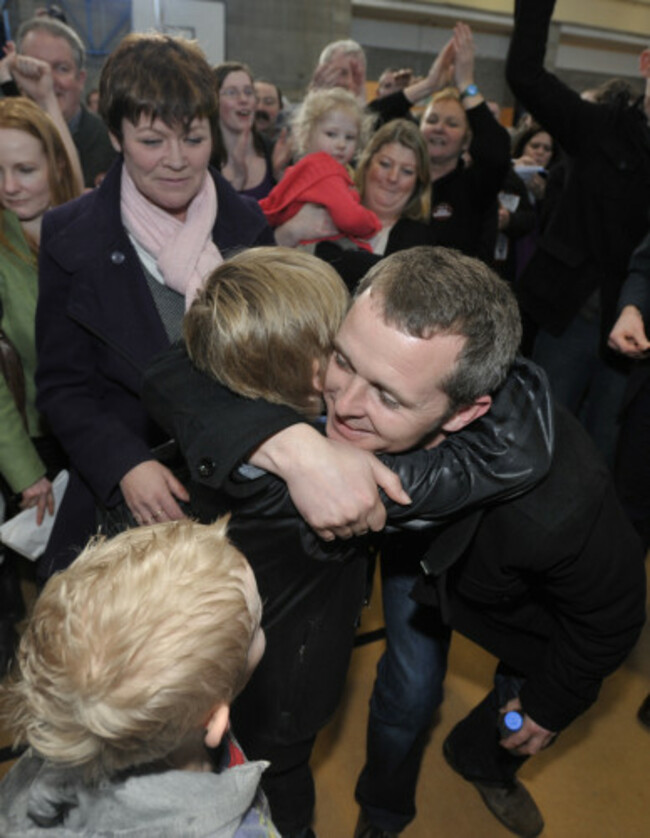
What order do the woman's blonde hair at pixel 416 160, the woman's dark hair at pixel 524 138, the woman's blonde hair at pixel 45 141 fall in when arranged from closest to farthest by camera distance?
the woman's blonde hair at pixel 45 141, the woman's blonde hair at pixel 416 160, the woman's dark hair at pixel 524 138

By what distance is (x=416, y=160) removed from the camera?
8.93 feet

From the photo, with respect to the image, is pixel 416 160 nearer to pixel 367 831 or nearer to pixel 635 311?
pixel 635 311

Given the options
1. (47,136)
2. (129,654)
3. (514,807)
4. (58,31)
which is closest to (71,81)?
(58,31)

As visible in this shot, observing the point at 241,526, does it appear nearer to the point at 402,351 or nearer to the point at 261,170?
the point at 402,351

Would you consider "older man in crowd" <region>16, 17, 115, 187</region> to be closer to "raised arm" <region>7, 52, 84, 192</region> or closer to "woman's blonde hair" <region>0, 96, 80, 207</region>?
"raised arm" <region>7, 52, 84, 192</region>

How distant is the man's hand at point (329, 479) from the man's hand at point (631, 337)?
148cm

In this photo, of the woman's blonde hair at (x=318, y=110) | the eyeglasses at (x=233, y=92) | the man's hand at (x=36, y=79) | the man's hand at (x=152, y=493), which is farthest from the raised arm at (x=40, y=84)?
the man's hand at (x=152, y=493)

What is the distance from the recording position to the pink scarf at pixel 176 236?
5.01ft

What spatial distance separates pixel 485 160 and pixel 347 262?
169cm

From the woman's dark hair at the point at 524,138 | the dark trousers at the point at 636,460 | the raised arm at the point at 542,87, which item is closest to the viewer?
the raised arm at the point at 542,87

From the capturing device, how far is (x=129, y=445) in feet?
4.93

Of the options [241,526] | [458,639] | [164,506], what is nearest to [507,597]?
[241,526]

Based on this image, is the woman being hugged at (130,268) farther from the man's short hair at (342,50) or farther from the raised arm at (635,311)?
the man's short hair at (342,50)

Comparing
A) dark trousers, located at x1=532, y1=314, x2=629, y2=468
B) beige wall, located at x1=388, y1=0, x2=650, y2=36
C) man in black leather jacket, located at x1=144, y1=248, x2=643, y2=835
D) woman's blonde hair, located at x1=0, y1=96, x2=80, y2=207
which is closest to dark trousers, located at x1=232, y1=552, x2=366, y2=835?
man in black leather jacket, located at x1=144, y1=248, x2=643, y2=835
